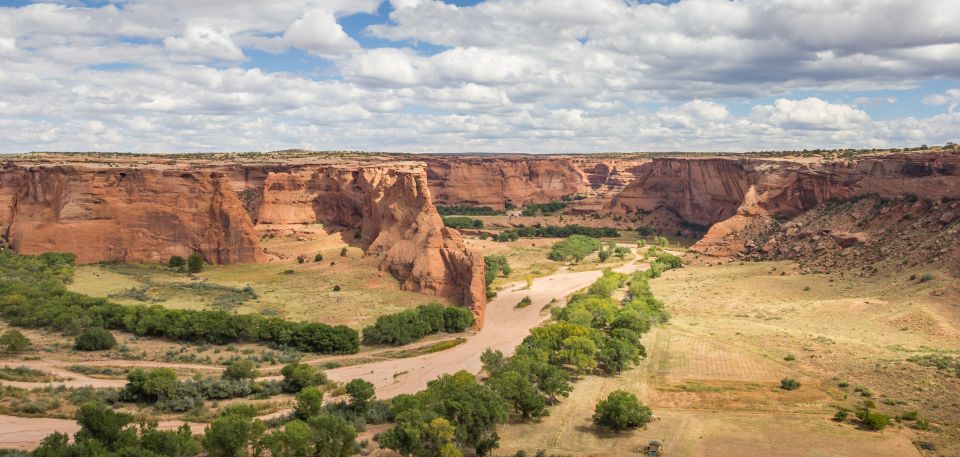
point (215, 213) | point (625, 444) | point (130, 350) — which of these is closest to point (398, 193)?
point (215, 213)

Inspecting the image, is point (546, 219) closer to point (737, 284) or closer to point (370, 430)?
point (737, 284)

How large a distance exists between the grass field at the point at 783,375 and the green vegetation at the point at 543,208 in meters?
68.9

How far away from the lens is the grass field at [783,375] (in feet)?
97.9

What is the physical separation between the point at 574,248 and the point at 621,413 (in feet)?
195

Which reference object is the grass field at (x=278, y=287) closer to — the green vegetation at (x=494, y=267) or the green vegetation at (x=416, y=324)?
the green vegetation at (x=416, y=324)

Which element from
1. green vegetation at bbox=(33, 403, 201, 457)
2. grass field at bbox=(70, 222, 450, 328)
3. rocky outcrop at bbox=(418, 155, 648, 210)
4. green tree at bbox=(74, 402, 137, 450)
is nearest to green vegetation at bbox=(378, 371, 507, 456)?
green vegetation at bbox=(33, 403, 201, 457)

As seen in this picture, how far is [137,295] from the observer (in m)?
50.6

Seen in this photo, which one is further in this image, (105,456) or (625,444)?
(625,444)

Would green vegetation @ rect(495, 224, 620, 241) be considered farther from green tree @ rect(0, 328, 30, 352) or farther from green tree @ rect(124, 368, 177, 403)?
green tree @ rect(124, 368, 177, 403)

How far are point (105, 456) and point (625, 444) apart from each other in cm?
2027

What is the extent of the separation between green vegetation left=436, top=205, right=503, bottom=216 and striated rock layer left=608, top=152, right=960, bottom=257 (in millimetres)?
34267

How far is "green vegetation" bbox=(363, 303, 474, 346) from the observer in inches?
1764

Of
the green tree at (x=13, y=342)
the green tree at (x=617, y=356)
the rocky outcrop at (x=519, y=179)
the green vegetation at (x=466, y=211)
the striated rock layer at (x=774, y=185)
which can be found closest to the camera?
the green tree at (x=13, y=342)

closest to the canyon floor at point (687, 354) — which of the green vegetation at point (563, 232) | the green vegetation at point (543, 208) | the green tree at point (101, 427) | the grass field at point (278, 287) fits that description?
the grass field at point (278, 287)
